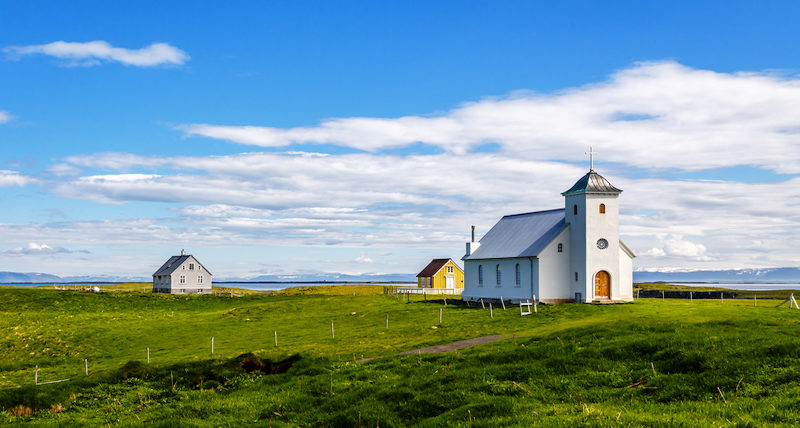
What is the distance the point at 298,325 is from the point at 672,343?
1563 inches

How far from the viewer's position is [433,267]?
11075cm

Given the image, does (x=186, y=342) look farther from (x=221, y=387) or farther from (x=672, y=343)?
(x=672, y=343)

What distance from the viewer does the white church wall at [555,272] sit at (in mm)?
61562

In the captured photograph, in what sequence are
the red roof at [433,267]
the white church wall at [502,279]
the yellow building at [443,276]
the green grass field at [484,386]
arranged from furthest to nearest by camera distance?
the red roof at [433,267]
the yellow building at [443,276]
the white church wall at [502,279]
the green grass field at [484,386]

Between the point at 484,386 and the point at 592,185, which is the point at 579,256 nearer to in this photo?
the point at 592,185

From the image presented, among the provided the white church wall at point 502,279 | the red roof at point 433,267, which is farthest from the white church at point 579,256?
the red roof at point 433,267

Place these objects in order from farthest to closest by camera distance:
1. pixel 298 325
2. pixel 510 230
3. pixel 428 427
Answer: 1. pixel 510 230
2. pixel 298 325
3. pixel 428 427

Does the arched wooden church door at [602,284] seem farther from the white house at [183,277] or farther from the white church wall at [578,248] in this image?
the white house at [183,277]

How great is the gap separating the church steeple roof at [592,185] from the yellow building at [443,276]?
154 feet

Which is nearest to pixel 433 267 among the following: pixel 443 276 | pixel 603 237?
pixel 443 276

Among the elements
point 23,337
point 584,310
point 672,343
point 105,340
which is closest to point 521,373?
point 672,343

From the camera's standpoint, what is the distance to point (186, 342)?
50719 millimetres

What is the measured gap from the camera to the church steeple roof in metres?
60.8

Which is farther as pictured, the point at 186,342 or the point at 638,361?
the point at 186,342
